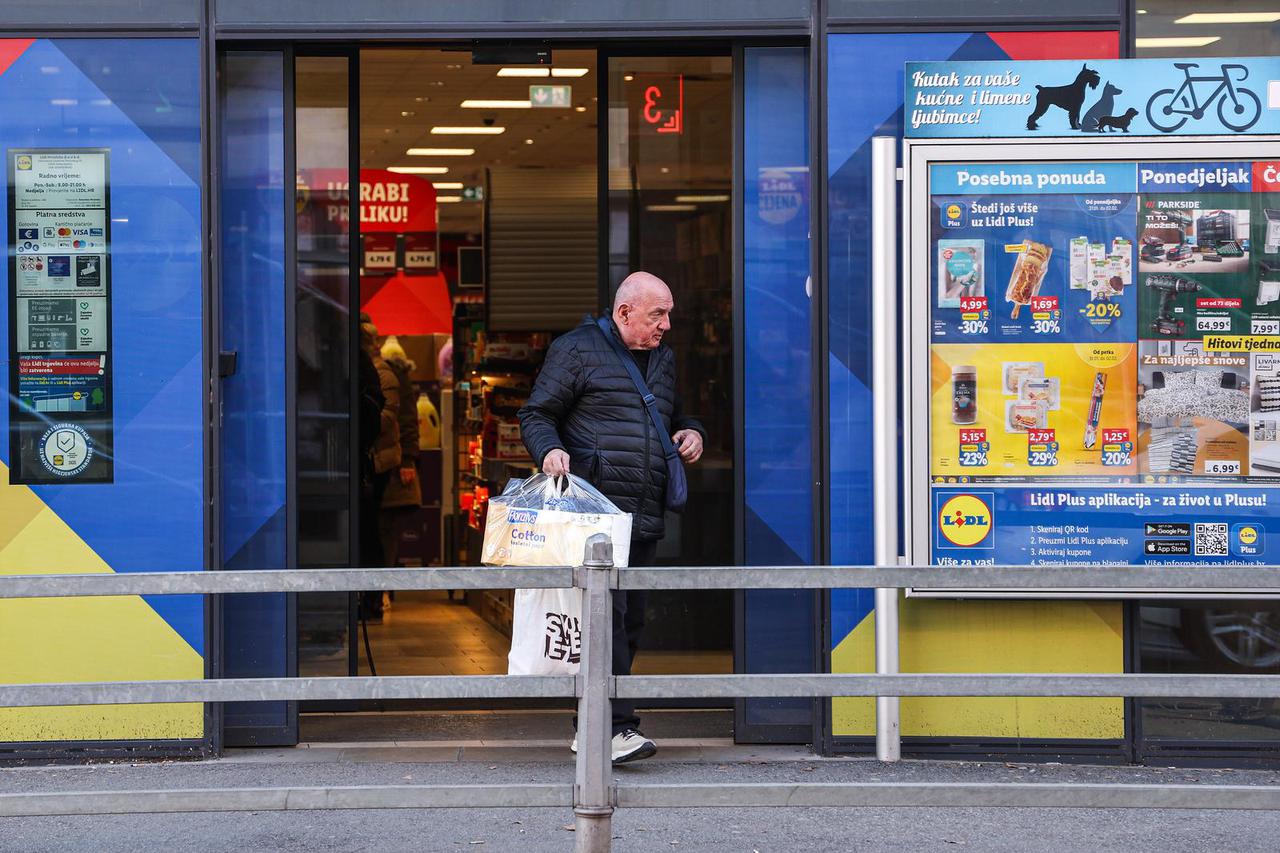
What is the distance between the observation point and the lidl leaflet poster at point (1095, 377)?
6.20 m

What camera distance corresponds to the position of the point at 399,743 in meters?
6.72

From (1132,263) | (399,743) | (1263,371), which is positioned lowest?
(399,743)

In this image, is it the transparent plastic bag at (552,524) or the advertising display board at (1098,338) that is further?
the advertising display board at (1098,338)

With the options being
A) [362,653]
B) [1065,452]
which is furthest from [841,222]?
[362,653]

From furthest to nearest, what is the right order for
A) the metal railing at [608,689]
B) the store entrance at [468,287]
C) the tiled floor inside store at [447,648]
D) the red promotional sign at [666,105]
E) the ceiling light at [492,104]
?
the ceiling light at [492,104], the tiled floor inside store at [447,648], the red promotional sign at [666,105], the store entrance at [468,287], the metal railing at [608,689]

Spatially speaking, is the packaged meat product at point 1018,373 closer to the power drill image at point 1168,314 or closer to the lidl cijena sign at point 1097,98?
the power drill image at point 1168,314

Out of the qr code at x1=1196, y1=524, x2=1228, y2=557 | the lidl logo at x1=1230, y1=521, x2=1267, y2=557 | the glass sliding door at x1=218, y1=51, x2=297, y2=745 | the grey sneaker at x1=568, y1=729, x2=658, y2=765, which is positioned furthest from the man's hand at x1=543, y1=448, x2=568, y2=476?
the lidl logo at x1=1230, y1=521, x2=1267, y2=557

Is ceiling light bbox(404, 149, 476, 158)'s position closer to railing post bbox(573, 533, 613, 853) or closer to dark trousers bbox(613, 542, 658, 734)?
dark trousers bbox(613, 542, 658, 734)

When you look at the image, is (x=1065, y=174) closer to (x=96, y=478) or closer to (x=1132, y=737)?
(x=1132, y=737)

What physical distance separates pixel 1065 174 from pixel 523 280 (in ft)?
19.0

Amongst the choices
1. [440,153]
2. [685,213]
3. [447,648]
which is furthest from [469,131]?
[685,213]

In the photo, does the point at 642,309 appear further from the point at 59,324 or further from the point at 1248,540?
the point at 1248,540

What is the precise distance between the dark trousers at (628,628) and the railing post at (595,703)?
151cm

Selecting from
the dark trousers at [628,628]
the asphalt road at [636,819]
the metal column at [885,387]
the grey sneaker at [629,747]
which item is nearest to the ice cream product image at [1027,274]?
the metal column at [885,387]
